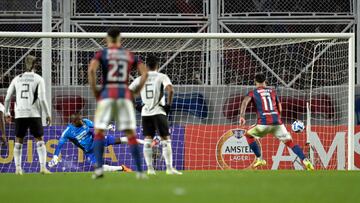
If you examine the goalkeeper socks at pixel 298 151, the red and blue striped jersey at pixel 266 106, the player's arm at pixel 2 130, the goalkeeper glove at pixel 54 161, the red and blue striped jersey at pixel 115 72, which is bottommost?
the goalkeeper glove at pixel 54 161

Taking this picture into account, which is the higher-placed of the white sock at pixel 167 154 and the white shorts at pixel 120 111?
the white shorts at pixel 120 111

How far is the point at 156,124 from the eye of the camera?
1686 cm

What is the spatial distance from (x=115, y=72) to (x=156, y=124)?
442 centimetres

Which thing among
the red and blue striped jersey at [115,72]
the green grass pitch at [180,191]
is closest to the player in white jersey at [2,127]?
the green grass pitch at [180,191]

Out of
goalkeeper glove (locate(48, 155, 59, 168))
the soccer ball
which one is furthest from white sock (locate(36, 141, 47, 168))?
the soccer ball

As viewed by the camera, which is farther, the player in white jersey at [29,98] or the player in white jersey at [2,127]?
the player in white jersey at [2,127]

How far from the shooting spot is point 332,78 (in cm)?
2339

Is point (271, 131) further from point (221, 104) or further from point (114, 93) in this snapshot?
point (114, 93)

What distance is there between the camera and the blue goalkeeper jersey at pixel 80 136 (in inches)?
834

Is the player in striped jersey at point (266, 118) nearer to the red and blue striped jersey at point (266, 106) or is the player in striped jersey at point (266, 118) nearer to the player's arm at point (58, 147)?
the red and blue striped jersey at point (266, 106)

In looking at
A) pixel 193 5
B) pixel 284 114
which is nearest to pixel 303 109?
pixel 284 114

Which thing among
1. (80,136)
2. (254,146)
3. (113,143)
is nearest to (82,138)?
(80,136)

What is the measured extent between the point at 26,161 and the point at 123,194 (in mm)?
11589

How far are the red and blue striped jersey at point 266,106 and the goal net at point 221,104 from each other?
6.05 feet
